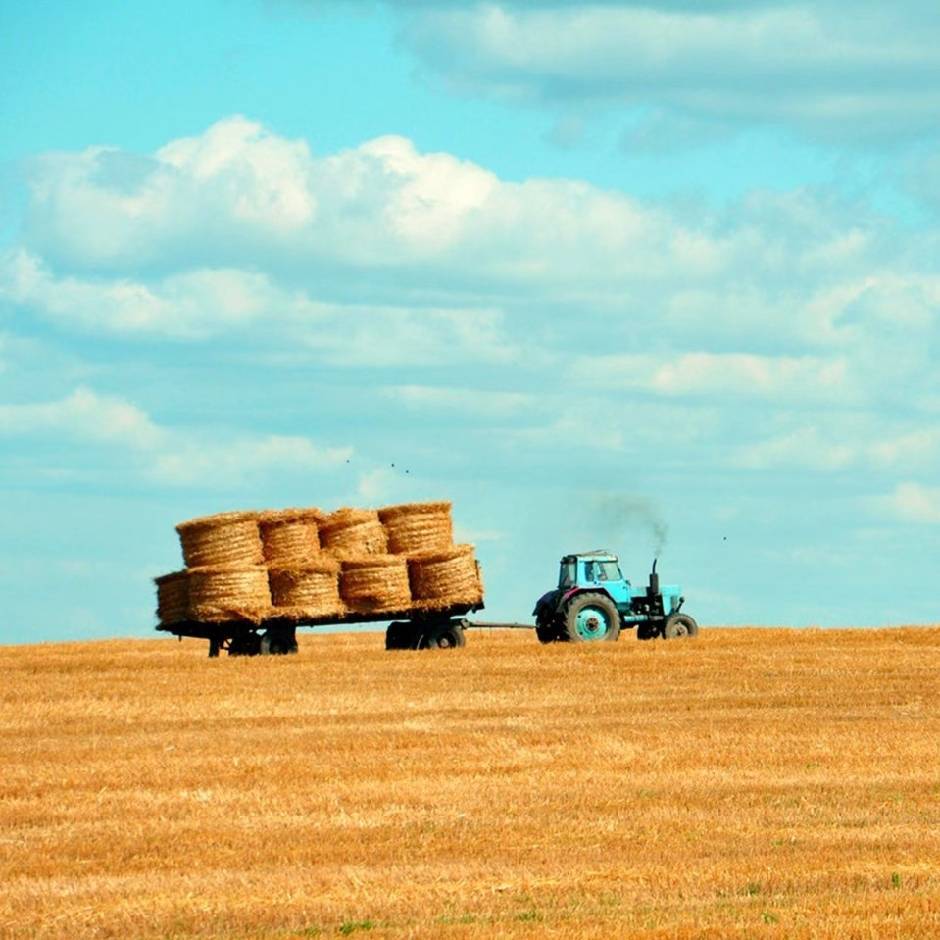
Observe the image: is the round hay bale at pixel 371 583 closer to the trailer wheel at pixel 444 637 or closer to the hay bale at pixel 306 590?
the hay bale at pixel 306 590

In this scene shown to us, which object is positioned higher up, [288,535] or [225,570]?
[288,535]

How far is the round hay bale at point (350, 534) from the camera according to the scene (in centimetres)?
3325

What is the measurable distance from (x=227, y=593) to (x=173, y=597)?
1.48 meters

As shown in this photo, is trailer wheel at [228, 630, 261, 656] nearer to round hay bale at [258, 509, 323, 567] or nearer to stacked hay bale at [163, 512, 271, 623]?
stacked hay bale at [163, 512, 271, 623]

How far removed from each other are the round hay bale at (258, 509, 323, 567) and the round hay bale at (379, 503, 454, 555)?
1.40 metres

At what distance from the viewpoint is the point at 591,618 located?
1395 inches

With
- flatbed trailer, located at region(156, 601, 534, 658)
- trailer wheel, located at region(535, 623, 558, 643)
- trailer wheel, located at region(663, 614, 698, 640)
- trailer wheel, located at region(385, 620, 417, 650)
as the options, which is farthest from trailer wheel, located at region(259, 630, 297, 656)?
trailer wheel, located at region(663, 614, 698, 640)

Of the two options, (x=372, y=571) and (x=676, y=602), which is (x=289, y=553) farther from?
(x=676, y=602)

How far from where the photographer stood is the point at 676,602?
3722cm

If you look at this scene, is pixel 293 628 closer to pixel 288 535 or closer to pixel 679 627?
pixel 288 535

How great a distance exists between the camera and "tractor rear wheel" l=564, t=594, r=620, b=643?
35156mm

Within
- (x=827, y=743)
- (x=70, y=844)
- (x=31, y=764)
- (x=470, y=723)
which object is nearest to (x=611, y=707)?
(x=470, y=723)

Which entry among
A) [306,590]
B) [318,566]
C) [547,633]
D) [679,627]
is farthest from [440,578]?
[679,627]

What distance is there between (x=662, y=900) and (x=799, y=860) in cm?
179
